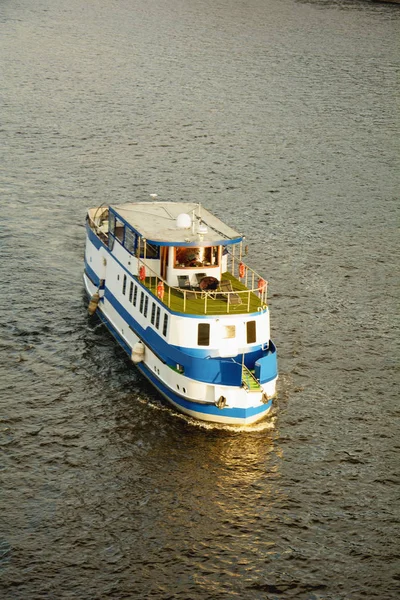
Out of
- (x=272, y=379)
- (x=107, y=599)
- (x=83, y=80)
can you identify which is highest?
(x=83, y=80)

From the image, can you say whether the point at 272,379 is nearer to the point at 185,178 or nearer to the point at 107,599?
the point at 107,599

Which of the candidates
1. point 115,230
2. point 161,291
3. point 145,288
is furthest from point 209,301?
point 115,230

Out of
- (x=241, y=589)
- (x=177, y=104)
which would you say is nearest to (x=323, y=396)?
(x=241, y=589)

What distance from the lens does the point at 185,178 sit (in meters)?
102

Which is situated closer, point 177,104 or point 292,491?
point 292,491

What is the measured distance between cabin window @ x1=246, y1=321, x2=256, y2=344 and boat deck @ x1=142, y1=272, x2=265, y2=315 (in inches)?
32.0

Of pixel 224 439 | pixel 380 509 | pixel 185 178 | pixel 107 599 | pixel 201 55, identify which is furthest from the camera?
pixel 201 55

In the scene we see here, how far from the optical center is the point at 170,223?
61.7 m

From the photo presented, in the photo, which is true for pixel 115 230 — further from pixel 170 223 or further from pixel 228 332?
pixel 228 332

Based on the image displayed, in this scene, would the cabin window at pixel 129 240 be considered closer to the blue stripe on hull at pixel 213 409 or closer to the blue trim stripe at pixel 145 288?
the blue trim stripe at pixel 145 288

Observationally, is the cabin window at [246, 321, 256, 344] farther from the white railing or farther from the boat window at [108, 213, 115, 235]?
the boat window at [108, 213, 115, 235]

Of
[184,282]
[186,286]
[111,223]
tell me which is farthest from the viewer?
[111,223]

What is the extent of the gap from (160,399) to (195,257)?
8.64m

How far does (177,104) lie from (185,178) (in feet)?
100
